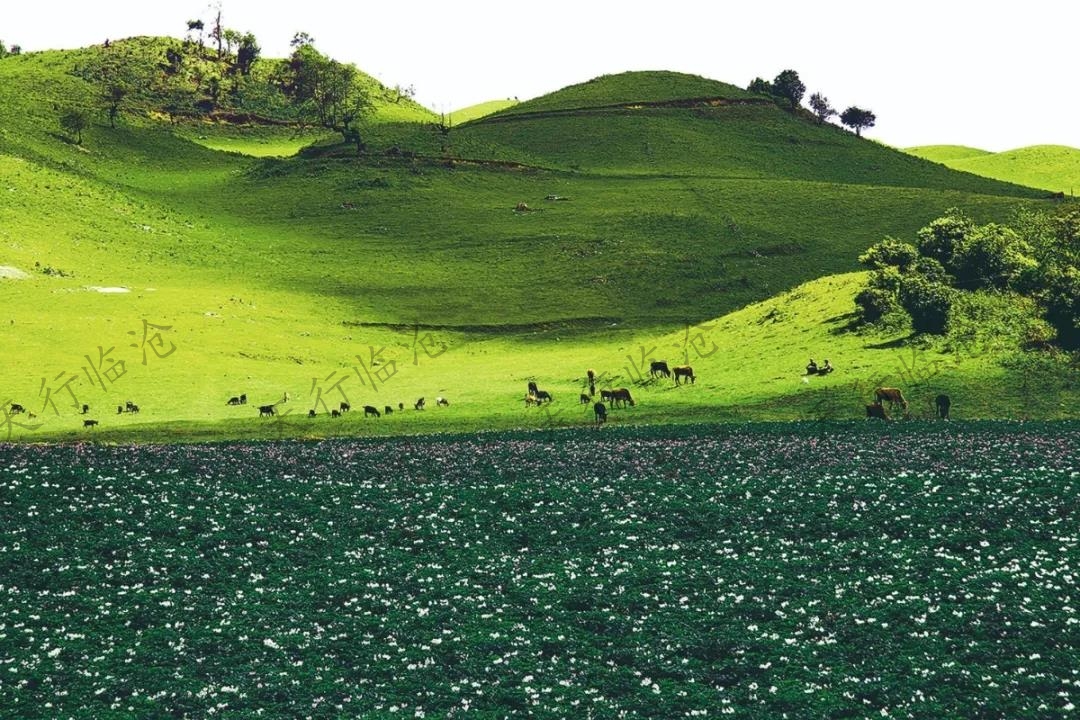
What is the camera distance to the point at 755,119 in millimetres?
197625

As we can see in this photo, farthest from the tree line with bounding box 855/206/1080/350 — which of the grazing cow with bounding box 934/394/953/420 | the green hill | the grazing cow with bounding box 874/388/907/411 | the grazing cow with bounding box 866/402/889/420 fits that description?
the grazing cow with bounding box 866/402/889/420

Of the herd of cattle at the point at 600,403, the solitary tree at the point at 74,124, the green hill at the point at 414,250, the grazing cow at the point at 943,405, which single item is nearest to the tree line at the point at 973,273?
the green hill at the point at 414,250

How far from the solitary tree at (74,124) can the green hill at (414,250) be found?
7.20 ft

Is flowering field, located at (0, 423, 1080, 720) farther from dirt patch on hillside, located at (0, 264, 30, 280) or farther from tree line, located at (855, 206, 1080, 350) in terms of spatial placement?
dirt patch on hillside, located at (0, 264, 30, 280)

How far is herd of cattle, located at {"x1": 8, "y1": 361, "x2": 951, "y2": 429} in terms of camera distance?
46.6 meters

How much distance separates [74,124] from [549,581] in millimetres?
174452

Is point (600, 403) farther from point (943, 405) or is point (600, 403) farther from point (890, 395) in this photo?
point (943, 405)

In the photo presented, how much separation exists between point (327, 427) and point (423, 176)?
106408 millimetres

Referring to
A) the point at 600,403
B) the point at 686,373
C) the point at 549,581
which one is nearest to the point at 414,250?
the point at 686,373

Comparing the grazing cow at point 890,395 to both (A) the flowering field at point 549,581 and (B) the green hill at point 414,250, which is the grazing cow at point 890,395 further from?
(A) the flowering field at point 549,581

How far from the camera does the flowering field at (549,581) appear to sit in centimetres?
1983

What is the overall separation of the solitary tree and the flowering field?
15022 centimetres

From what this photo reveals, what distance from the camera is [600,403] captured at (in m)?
50.4

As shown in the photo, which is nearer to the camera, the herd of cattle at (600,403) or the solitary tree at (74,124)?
the herd of cattle at (600,403)
